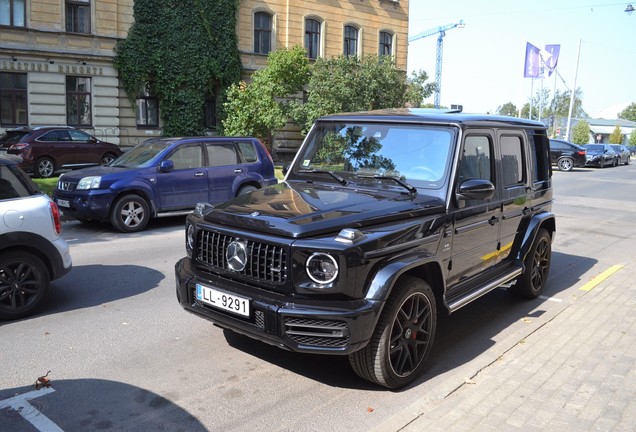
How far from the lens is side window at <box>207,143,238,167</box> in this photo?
1154 centimetres

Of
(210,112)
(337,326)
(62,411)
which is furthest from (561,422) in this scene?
(210,112)

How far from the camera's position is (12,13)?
24.0 metres

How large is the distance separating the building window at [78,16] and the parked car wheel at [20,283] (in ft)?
75.1

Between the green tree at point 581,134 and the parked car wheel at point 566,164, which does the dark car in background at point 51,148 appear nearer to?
the parked car wheel at point 566,164

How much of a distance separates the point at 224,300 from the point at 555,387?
2.51m

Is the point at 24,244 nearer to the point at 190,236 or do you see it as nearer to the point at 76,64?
the point at 190,236

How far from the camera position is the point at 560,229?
12203 millimetres

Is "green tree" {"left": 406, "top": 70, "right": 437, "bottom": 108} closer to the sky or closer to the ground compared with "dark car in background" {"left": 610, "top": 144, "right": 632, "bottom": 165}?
closer to the sky

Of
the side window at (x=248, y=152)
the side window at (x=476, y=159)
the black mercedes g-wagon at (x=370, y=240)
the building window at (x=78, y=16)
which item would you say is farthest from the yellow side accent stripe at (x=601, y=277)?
the building window at (x=78, y=16)

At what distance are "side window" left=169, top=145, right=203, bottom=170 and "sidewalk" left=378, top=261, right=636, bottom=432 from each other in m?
7.57

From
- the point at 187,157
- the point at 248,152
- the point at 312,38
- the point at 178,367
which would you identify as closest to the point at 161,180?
the point at 187,157

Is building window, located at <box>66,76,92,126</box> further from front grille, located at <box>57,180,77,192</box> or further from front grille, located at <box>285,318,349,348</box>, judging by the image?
front grille, located at <box>285,318,349,348</box>

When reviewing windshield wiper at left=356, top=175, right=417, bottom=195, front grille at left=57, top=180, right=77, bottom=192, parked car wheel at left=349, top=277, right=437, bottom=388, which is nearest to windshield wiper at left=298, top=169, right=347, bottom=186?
windshield wiper at left=356, top=175, right=417, bottom=195

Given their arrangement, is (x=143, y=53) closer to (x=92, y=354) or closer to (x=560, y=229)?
(x=560, y=229)
